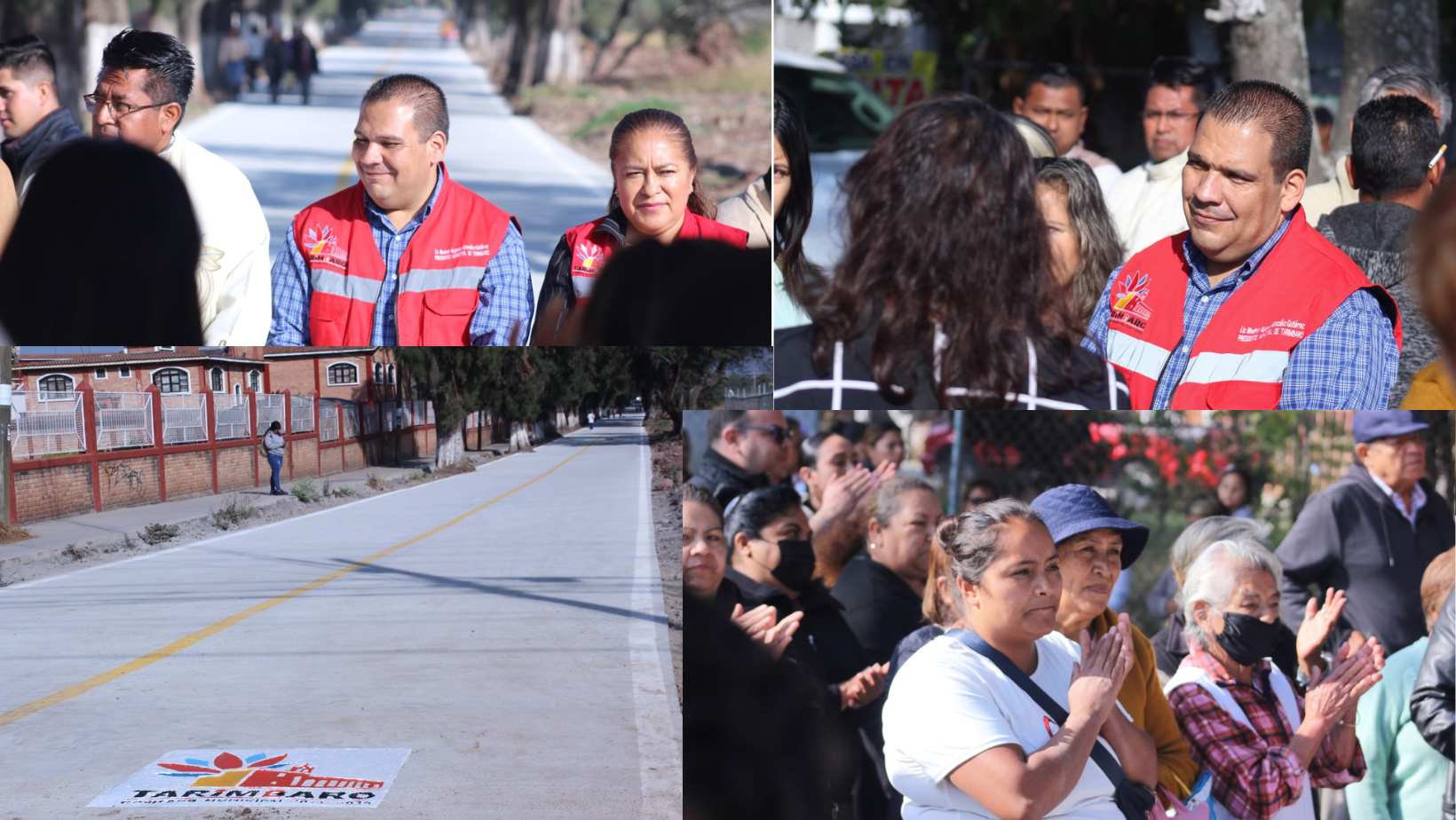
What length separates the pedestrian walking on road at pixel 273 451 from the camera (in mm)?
3732

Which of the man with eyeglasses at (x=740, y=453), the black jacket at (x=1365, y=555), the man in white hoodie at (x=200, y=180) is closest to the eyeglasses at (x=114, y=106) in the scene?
the man in white hoodie at (x=200, y=180)

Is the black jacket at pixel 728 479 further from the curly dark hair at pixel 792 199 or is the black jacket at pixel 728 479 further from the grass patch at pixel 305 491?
the grass patch at pixel 305 491

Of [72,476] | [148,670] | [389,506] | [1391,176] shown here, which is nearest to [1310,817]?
[1391,176]

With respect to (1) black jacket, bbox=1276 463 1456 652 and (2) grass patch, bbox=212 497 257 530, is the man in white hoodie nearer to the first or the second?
(2) grass patch, bbox=212 497 257 530

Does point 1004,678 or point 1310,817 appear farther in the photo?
point 1310,817

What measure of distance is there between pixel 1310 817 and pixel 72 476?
136 inches

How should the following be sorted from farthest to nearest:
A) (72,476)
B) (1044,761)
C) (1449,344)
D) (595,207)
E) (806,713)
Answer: (595,207) < (72,476) < (806,713) < (1044,761) < (1449,344)

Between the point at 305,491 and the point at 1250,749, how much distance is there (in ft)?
9.04

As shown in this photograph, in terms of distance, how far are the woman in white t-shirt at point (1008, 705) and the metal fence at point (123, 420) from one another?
2.35m

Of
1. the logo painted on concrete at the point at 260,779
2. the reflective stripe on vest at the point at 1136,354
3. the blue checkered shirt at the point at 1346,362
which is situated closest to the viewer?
the blue checkered shirt at the point at 1346,362

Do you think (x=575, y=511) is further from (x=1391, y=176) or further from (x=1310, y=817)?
(x=1391, y=176)

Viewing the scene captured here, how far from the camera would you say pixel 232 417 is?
369 centimetres

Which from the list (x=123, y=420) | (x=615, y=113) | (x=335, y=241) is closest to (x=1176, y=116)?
(x=615, y=113)

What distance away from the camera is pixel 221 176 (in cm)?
379
